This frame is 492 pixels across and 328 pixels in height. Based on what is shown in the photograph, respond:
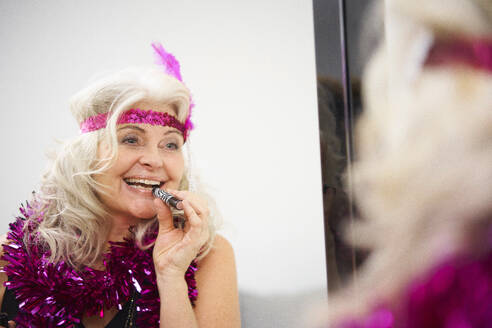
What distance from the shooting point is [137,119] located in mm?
776

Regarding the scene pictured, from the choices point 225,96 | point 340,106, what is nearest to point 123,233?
point 225,96

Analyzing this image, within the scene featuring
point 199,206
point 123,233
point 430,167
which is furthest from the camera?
point 123,233

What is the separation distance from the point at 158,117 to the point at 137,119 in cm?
5

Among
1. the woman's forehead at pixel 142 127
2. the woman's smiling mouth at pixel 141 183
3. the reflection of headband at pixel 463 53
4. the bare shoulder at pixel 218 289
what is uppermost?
the reflection of headband at pixel 463 53

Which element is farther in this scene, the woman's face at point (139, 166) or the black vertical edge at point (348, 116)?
the woman's face at point (139, 166)

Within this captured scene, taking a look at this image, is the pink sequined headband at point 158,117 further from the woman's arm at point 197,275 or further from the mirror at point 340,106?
the mirror at point 340,106

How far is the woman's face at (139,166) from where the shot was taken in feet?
2.56

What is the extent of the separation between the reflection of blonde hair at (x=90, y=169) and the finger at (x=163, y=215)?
55 millimetres

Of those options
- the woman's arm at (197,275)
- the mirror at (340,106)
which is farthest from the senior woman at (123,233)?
the mirror at (340,106)

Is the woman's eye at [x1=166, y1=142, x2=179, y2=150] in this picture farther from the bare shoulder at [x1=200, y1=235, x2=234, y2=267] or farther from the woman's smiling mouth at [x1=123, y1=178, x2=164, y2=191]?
the bare shoulder at [x1=200, y1=235, x2=234, y2=267]

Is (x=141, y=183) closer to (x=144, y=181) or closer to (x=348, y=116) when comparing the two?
(x=144, y=181)

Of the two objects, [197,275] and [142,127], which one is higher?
[142,127]

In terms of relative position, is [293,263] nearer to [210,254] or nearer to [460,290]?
[210,254]

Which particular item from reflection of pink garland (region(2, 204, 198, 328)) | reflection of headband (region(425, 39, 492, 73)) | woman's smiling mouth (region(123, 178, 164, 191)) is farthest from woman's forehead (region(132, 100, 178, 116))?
reflection of headband (region(425, 39, 492, 73))
